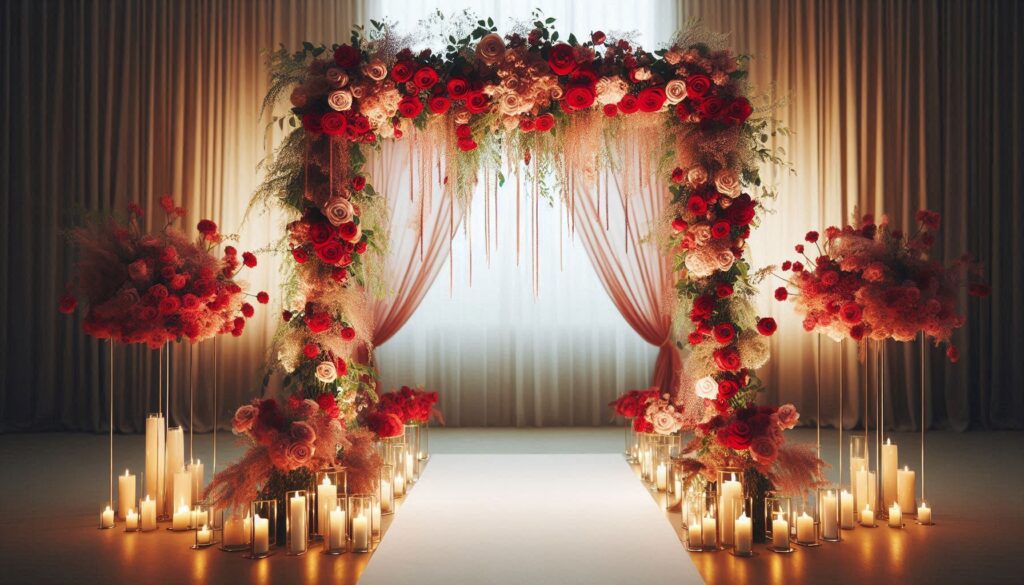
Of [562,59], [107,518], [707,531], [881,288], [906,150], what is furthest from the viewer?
[906,150]

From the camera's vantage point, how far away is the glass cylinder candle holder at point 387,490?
15.1ft

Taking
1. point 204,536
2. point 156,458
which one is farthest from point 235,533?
point 156,458

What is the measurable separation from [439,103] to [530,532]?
2.02m

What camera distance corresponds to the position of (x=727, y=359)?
13.5ft

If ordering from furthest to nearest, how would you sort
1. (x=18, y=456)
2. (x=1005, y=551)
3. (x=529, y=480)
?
(x=18, y=456) → (x=529, y=480) → (x=1005, y=551)

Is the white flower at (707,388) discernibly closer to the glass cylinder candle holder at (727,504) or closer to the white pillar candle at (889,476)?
the glass cylinder candle holder at (727,504)

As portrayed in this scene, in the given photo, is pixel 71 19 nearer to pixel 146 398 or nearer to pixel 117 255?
pixel 146 398

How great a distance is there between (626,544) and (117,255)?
2.63 meters

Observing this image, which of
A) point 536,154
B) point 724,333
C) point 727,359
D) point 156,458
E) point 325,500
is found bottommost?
point 325,500

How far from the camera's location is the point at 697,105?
13.6ft

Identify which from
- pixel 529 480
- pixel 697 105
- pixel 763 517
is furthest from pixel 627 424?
pixel 697 105

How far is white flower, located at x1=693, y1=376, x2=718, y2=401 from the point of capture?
4172mm

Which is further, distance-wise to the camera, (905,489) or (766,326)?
(905,489)

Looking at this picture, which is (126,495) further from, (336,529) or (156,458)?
(336,529)
